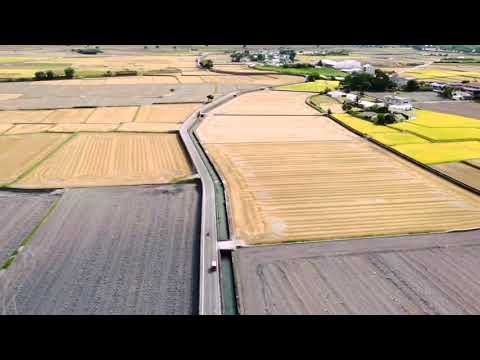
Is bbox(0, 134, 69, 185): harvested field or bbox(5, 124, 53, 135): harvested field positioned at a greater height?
bbox(5, 124, 53, 135): harvested field

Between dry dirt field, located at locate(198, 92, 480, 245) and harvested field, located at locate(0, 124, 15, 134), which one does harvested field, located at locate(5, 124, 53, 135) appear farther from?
dry dirt field, located at locate(198, 92, 480, 245)

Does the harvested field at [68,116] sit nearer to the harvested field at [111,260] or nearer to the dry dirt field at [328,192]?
the dry dirt field at [328,192]

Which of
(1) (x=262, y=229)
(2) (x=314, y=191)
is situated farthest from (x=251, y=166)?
(1) (x=262, y=229)

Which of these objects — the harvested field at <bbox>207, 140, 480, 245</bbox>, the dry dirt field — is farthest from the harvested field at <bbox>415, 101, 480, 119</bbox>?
the harvested field at <bbox>207, 140, 480, 245</bbox>

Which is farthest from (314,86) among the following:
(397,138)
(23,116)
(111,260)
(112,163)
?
(111,260)

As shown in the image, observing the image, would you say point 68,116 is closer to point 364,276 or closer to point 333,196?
point 333,196

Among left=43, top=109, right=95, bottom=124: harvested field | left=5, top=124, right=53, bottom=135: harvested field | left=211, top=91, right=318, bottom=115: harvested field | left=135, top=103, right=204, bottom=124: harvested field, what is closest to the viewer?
left=5, top=124, right=53, bottom=135: harvested field
